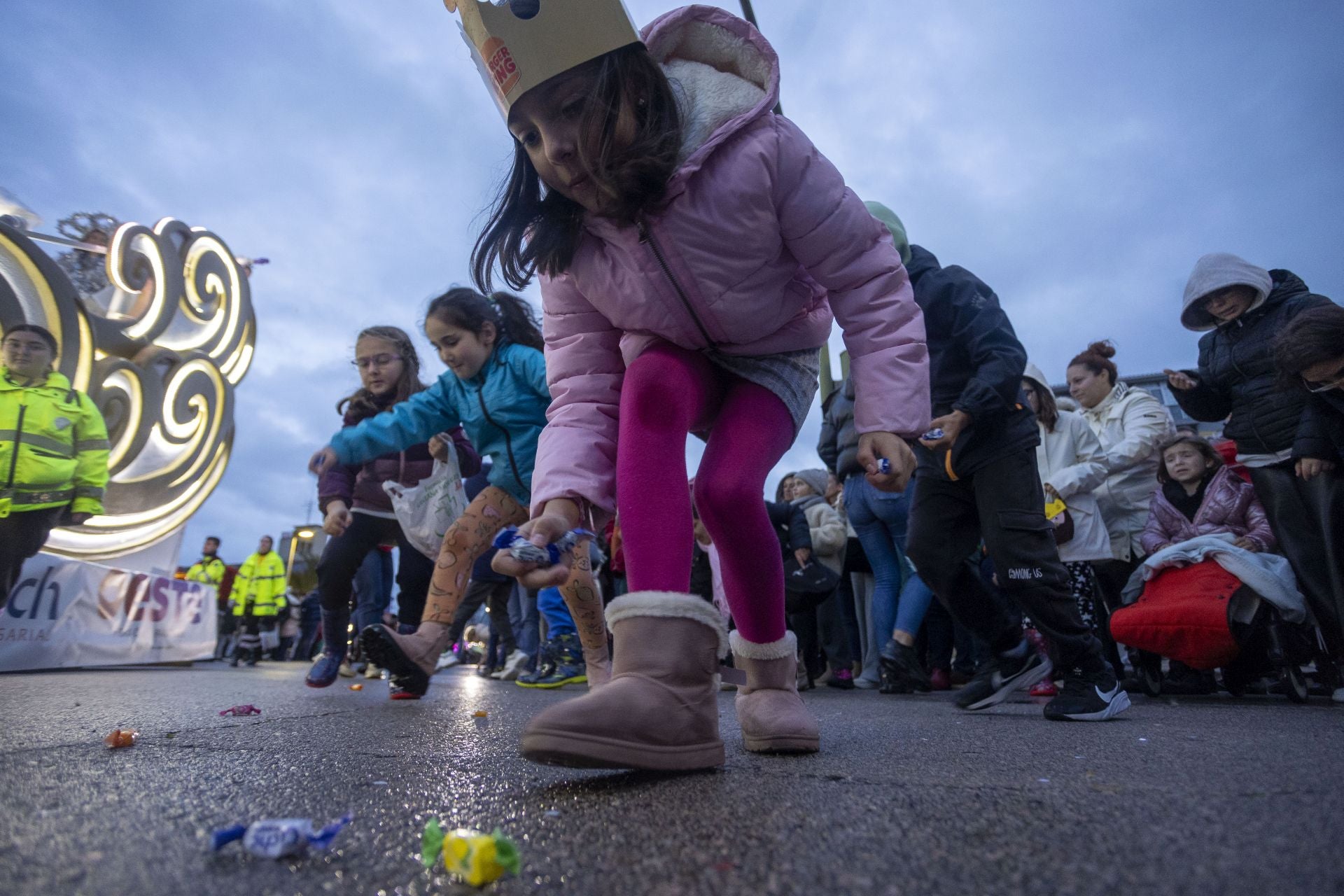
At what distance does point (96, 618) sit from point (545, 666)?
4700 mm

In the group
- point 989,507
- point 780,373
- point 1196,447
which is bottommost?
point 989,507

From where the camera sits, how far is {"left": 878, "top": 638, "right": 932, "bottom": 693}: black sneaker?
4.21 metres

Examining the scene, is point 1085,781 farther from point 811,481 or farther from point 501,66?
point 811,481

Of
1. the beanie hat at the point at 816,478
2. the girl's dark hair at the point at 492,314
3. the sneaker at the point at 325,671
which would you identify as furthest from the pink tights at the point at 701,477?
the beanie hat at the point at 816,478

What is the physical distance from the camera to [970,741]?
5.89 feet

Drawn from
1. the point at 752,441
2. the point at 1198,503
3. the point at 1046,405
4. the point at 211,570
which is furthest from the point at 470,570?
the point at 211,570

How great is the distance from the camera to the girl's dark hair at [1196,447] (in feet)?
13.8

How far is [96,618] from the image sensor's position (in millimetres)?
7168

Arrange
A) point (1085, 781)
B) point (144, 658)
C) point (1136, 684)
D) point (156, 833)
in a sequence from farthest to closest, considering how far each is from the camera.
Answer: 1. point (144, 658)
2. point (1136, 684)
3. point (1085, 781)
4. point (156, 833)

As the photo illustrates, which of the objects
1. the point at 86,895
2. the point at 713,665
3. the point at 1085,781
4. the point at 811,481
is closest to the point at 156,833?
the point at 86,895

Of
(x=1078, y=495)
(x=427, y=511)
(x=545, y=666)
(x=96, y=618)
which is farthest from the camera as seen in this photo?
(x=96, y=618)

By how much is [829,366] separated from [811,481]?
1.34 metres

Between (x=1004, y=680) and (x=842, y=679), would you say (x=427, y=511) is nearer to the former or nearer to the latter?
(x=1004, y=680)

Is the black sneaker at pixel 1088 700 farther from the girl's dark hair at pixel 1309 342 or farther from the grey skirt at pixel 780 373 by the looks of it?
the girl's dark hair at pixel 1309 342
